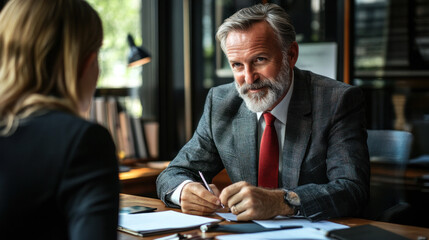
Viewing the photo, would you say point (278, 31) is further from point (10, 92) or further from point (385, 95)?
point (385, 95)

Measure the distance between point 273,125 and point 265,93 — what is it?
142 mm

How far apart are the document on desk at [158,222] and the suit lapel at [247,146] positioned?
479 mm

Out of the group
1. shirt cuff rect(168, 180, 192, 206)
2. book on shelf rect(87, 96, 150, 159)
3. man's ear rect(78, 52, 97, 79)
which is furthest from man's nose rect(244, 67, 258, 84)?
book on shelf rect(87, 96, 150, 159)

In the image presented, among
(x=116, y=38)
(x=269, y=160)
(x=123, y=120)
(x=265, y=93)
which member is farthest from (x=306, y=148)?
(x=116, y=38)

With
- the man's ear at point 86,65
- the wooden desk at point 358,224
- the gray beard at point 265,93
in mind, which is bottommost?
the wooden desk at point 358,224

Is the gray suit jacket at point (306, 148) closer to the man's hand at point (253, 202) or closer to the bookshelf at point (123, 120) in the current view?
the man's hand at point (253, 202)

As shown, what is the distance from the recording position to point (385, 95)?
3.41 metres

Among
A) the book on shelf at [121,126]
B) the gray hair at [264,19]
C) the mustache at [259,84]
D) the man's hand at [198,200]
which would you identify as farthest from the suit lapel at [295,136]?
the book on shelf at [121,126]

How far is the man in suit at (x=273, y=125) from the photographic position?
1865 mm

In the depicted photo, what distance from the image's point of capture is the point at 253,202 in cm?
152

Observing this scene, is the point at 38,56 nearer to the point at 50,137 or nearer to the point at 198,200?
the point at 50,137

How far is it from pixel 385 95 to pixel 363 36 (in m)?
0.44

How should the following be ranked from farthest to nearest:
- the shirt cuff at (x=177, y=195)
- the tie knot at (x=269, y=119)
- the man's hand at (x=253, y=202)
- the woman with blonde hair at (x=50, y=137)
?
the tie knot at (x=269, y=119)
the shirt cuff at (x=177, y=195)
the man's hand at (x=253, y=202)
the woman with blonde hair at (x=50, y=137)

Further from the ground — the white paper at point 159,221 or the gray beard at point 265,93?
the gray beard at point 265,93
